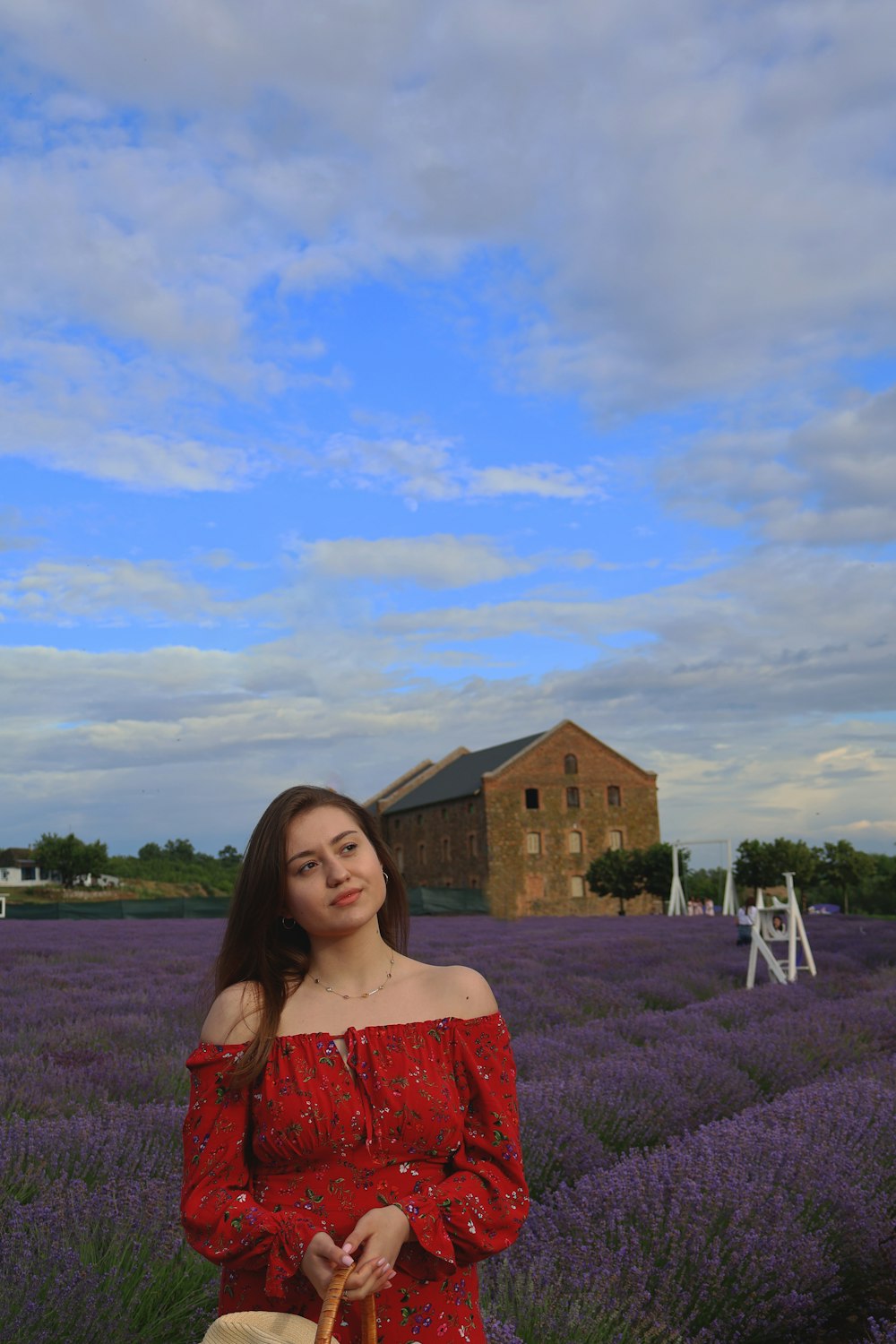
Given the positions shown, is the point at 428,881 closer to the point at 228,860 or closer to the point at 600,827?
the point at 600,827

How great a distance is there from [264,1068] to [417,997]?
1.01ft

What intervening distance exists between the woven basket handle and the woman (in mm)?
49

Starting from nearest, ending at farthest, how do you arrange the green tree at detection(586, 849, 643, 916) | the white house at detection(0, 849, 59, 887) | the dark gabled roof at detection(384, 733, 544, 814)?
the green tree at detection(586, 849, 643, 916), the dark gabled roof at detection(384, 733, 544, 814), the white house at detection(0, 849, 59, 887)

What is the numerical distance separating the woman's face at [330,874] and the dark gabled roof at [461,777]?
46510 millimetres

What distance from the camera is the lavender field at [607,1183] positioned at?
295 centimetres

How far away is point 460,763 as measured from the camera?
57531 mm

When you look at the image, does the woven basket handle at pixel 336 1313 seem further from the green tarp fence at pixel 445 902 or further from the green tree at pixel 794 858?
the green tree at pixel 794 858

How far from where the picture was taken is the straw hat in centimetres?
148

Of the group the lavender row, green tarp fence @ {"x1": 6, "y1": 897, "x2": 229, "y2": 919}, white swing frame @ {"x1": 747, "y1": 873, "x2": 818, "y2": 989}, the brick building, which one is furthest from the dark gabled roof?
the lavender row

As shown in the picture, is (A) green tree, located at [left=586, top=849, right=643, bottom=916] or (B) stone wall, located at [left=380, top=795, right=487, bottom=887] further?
(B) stone wall, located at [left=380, top=795, right=487, bottom=887]

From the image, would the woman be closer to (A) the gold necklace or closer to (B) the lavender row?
(A) the gold necklace

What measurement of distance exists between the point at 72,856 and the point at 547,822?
27501 millimetres

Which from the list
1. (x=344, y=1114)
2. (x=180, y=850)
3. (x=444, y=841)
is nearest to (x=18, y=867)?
(x=180, y=850)

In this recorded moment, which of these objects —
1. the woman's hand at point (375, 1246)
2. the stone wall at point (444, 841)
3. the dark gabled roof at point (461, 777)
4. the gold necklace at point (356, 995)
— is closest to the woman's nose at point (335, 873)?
the gold necklace at point (356, 995)
